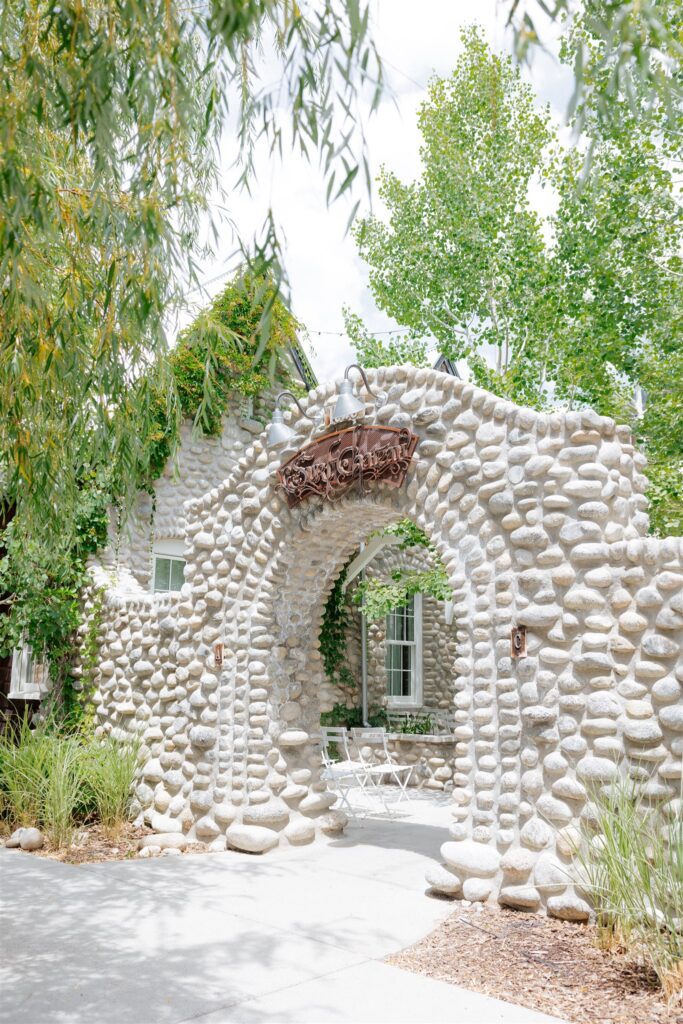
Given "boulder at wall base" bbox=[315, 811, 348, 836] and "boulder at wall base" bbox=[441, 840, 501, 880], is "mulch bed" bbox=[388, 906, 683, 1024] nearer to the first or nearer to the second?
"boulder at wall base" bbox=[441, 840, 501, 880]

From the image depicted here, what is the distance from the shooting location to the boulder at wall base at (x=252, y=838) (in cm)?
688

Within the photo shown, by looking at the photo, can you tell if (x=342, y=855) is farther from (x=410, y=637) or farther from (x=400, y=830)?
(x=410, y=637)

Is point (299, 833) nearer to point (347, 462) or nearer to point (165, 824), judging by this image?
point (165, 824)

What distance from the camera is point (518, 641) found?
5516 mm

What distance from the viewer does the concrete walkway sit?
3768 millimetres

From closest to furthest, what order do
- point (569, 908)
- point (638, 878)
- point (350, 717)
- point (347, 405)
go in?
point (638, 878), point (569, 908), point (347, 405), point (350, 717)

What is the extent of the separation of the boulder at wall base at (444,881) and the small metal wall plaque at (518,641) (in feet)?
4.76

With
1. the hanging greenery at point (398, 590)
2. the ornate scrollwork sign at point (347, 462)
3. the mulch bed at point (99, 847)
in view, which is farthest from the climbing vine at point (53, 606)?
the hanging greenery at point (398, 590)

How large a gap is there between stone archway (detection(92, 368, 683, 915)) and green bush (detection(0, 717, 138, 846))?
1.12 feet

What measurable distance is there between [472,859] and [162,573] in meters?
7.17

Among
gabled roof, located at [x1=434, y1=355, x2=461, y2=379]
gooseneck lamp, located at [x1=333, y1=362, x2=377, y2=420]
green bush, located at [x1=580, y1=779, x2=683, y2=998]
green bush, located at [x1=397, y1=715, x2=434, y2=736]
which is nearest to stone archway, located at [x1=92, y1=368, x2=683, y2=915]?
gooseneck lamp, located at [x1=333, y1=362, x2=377, y2=420]

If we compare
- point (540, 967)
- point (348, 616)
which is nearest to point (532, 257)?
point (348, 616)

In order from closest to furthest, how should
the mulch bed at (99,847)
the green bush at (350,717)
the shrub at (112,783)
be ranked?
the mulch bed at (99,847) < the shrub at (112,783) < the green bush at (350,717)

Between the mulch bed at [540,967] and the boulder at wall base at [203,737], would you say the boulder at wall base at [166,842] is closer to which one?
the boulder at wall base at [203,737]
